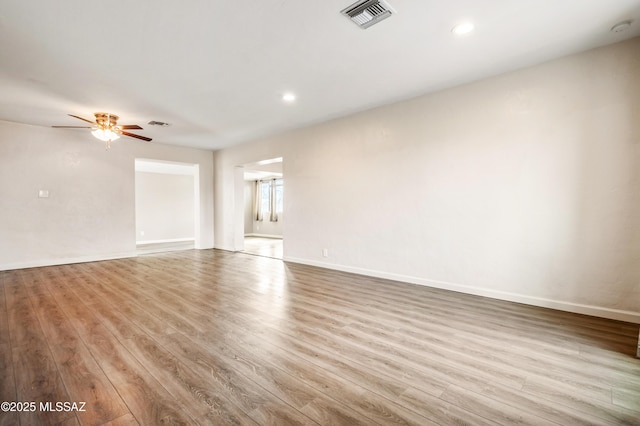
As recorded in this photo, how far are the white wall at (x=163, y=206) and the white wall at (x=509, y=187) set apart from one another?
7834mm

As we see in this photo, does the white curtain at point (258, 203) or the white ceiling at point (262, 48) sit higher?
the white ceiling at point (262, 48)

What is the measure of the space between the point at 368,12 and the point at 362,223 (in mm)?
3150

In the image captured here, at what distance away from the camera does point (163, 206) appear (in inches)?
406

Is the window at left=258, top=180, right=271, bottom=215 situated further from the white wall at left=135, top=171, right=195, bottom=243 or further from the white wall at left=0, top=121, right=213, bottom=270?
the white wall at left=0, top=121, right=213, bottom=270

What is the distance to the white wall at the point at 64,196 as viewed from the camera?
527 centimetres

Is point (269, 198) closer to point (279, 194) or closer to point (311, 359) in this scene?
point (279, 194)

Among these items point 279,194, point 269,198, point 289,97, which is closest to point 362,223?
point 289,97

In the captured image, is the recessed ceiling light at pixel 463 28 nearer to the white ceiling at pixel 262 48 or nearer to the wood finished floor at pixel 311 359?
the white ceiling at pixel 262 48

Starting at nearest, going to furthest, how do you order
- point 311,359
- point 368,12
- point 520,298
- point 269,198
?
point 311,359, point 368,12, point 520,298, point 269,198

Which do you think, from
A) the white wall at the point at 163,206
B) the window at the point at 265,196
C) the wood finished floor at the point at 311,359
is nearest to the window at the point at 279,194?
the window at the point at 265,196

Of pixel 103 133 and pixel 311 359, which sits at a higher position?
pixel 103 133

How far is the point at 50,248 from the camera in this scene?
5.63 m

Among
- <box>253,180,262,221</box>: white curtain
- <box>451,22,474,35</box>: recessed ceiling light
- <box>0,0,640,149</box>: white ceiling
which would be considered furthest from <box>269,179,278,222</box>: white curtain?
<box>451,22,474,35</box>: recessed ceiling light

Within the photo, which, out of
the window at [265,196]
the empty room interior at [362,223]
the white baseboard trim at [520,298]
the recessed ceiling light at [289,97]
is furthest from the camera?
the window at [265,196]
